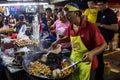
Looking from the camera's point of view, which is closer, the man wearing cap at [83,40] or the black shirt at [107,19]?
the man wearing cap at [83,40]

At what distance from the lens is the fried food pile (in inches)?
95.2

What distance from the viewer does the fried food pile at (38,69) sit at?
2418 mm

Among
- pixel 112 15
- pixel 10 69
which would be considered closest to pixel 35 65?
pixel 10 69

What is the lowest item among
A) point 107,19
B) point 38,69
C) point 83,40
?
point 38,69

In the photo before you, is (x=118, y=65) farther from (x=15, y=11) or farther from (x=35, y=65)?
(x=15, y=11)

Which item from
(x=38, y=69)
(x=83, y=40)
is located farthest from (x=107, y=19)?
(x=38, y=69)

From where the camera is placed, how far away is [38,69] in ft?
8.16

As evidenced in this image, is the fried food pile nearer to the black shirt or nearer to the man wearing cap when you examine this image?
the man wearing cap

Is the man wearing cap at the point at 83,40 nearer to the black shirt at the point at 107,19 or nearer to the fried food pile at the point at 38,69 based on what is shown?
the fried food pile at the point at 38,69

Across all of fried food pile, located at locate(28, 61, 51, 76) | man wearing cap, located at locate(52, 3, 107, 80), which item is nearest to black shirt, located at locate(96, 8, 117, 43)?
man wearing cap, located at locate(52, 3, 107, 80)

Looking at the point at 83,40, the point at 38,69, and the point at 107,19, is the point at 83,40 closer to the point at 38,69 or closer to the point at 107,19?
the point at 38,69

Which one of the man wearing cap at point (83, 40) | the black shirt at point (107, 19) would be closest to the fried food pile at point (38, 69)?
the man wearing cap at point (83, 40)

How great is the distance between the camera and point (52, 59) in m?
2.69

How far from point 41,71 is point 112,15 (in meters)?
2.15
